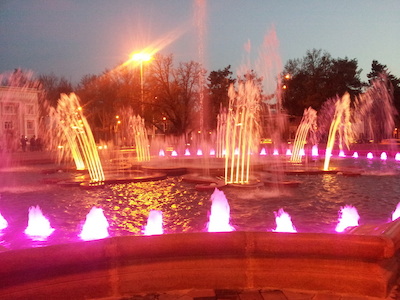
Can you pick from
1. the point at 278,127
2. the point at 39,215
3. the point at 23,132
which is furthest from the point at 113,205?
the point at 23,132

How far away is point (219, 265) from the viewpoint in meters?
4.16

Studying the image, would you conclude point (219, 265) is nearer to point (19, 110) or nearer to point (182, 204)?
point (182, 204)

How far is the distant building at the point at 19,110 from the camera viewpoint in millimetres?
64500

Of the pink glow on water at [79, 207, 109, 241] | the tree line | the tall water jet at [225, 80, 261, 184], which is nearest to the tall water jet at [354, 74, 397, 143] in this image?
the tree line

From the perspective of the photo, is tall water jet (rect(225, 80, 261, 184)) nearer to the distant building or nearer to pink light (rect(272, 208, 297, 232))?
pink light (rect(272, 208, 297, 232))

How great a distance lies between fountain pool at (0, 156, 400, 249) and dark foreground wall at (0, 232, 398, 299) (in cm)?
347

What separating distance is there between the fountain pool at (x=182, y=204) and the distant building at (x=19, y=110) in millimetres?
53845

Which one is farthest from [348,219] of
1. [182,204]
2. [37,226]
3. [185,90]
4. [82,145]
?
[185,90]

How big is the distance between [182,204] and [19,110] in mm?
62374

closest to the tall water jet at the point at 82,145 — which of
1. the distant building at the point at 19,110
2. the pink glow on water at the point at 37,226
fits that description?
the pink glow on water at the point at 37,226

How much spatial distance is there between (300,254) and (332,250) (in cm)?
30

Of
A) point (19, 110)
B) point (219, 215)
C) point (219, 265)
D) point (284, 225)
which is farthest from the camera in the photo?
point (19, 110)

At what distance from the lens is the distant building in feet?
212

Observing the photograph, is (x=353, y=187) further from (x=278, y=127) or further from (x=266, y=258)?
(x=278, y=127)
